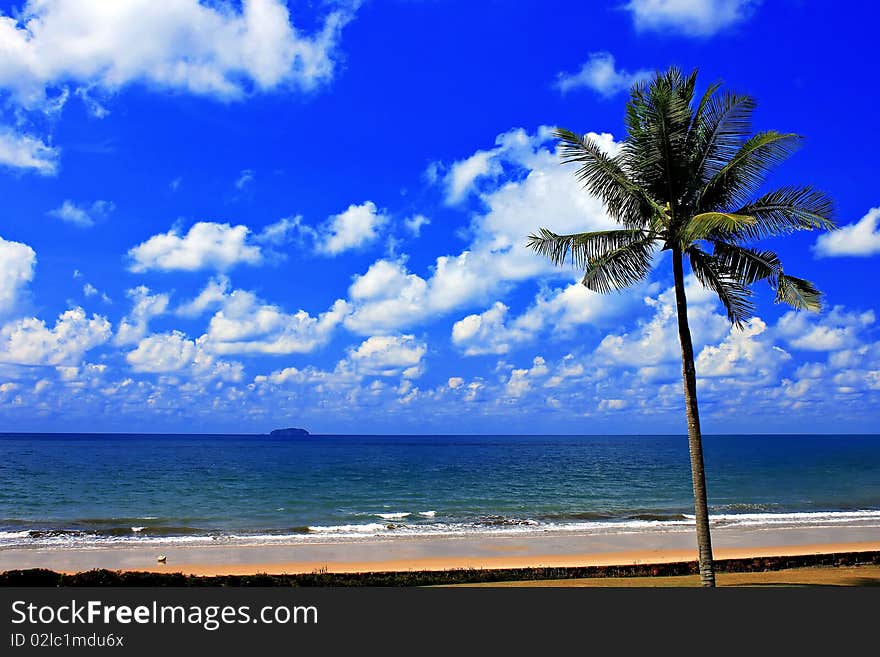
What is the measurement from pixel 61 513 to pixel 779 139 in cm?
4091

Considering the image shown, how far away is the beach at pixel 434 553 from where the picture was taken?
68.6ft

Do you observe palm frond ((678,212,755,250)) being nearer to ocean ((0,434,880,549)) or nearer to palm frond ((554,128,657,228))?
palm frond ((554,128,657,228))

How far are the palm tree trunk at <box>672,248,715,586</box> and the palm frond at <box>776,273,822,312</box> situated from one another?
196 cm

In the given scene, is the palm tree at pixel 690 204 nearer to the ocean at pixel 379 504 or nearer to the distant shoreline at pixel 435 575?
the distant shoreline at pixel 435 575

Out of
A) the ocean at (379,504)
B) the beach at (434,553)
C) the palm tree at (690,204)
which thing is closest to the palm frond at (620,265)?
the palm tree at (690,204)

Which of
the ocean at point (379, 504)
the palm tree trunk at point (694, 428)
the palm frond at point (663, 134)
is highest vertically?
the palm frond at point (663, 134)

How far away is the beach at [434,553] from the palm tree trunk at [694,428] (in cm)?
817

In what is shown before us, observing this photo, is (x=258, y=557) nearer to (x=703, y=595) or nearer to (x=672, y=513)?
(x=703, y=595)

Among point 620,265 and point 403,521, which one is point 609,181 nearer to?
point 620,265

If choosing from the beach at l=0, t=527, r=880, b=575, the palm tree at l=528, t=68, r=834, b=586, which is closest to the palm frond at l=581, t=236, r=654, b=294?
the palm tree at l=528, t=68, r=834, b=586

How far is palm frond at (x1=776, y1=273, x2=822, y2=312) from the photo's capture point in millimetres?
12664

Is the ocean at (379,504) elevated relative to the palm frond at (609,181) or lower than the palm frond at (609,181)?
lower

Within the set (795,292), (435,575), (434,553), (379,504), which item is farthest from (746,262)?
(379,504)

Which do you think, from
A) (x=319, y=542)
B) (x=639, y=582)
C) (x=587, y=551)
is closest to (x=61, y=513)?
(x=319, y=542)
